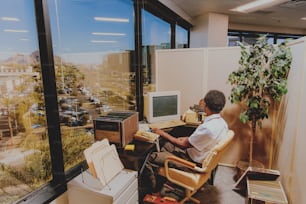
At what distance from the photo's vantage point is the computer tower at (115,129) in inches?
71.8

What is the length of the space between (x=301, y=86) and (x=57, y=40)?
2154mm

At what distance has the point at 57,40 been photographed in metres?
1.58

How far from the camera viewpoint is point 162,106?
254 cm

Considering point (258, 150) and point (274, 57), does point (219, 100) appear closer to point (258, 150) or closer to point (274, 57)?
point (274, 57)

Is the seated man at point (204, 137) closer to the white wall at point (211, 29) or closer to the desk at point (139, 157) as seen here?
the desk at point (139, 157)

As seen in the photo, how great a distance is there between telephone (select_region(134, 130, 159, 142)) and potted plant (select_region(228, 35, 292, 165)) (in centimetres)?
107

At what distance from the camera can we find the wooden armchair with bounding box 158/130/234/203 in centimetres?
169

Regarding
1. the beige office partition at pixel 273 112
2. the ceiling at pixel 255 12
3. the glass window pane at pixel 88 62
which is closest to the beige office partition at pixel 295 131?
the beige office partition at pixel 273 112

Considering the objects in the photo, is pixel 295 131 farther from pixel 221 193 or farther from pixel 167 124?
pixel 167 124

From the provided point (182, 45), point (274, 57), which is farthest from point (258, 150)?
point (182, 45)

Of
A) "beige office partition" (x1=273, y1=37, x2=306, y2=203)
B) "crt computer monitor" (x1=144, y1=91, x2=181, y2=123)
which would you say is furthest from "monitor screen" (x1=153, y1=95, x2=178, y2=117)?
"beige office partition" (x1=273, y1=37, x2=306, y2=203)

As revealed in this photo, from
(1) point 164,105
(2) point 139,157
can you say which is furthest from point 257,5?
(2) point 139,157

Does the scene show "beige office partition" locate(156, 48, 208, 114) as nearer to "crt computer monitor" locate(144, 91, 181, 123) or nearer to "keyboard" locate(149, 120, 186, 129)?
"crt computer monitor" locate(144, 91, 181, 123)

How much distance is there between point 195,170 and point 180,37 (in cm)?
374
